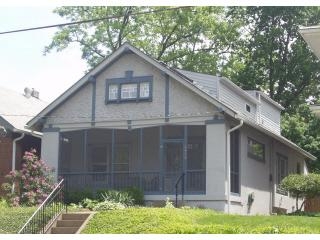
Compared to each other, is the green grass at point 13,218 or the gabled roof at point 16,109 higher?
the gabled roof at point 16,109

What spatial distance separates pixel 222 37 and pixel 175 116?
763 inches

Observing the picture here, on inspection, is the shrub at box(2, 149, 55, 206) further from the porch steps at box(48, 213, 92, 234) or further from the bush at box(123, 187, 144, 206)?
the porch steps at box(48, 213, 92, 234)

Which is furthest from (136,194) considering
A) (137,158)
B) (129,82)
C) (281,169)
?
(281,169)

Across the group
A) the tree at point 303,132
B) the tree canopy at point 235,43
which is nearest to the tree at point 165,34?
the tree canopy at point 235,43

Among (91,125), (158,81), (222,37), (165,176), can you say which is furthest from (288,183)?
(222,37)

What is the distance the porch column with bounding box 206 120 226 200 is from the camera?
947 inches

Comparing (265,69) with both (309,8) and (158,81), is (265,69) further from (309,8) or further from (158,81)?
(158,81)

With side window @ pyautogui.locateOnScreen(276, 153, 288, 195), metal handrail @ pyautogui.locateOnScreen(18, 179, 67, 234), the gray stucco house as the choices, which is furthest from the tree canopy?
metal handrail @ pyautogui.locateOnScreen(18, 179, 67, 234)

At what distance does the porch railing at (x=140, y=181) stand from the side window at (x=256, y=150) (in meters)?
3.35

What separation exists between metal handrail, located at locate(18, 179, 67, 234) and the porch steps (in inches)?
7.5

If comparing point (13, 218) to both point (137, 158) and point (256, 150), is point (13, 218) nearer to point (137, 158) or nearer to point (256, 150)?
point (137, 158)

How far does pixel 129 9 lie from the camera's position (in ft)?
141

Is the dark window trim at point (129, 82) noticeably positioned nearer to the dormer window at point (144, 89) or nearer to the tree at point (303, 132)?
the dormer window at point (144, 89)

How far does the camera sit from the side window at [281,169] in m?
30.5
